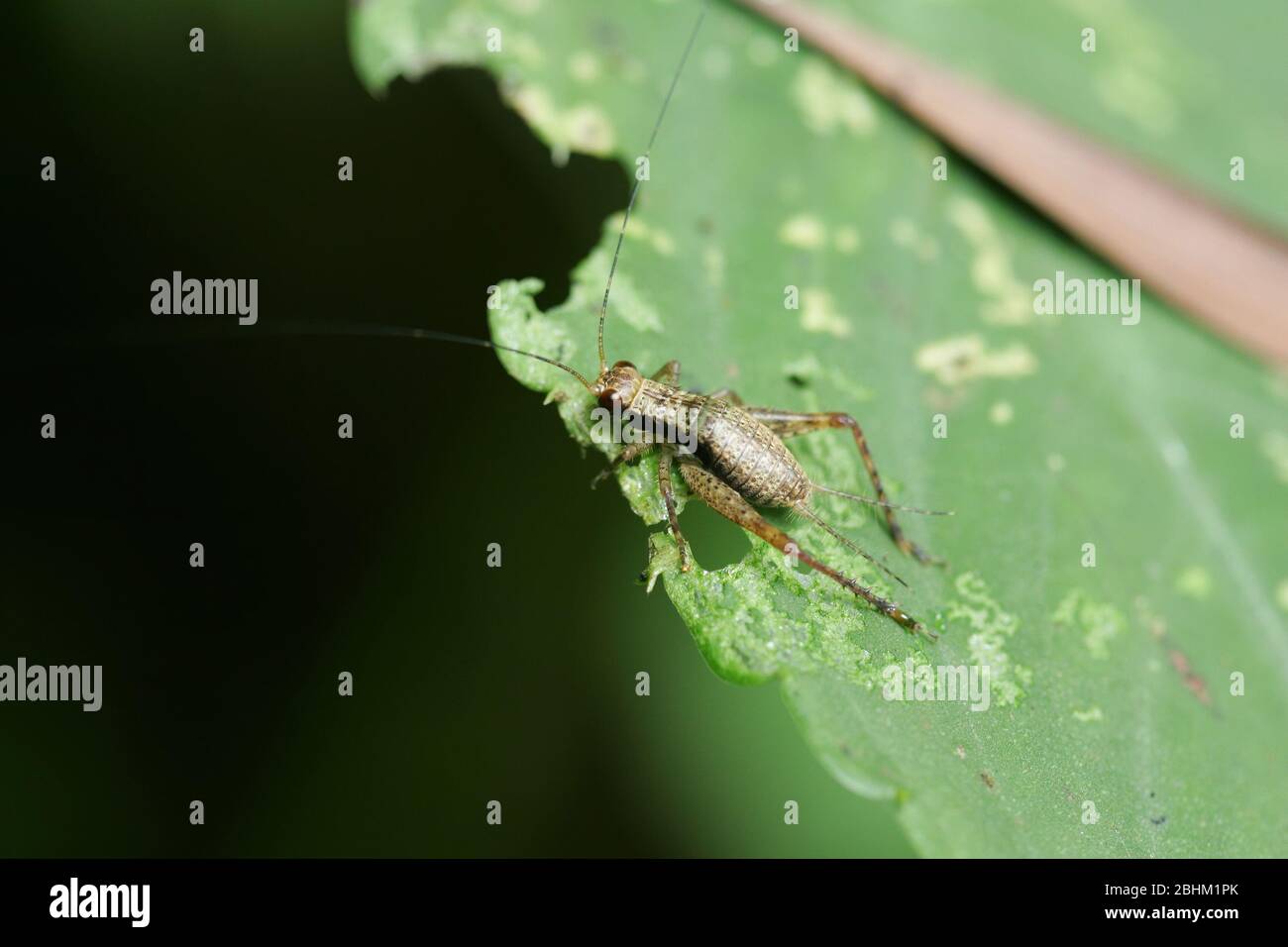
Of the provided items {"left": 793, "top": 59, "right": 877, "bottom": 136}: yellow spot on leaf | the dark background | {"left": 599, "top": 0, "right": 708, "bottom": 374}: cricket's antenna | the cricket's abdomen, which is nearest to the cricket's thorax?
the cricket's abdomen

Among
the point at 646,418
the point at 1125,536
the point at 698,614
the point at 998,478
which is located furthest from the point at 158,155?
the point at 1125,536

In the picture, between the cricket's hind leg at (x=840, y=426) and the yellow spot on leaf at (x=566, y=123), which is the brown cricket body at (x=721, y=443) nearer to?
the cricket's hind leg at (x=840, y=426)

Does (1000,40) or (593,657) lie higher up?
(1000,40)

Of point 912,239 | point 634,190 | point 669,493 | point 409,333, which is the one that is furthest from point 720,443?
point 409,333

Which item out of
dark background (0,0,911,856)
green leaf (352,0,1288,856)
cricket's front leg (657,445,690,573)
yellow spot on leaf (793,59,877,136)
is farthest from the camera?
yellow spot on leaf (793,59,877,136)

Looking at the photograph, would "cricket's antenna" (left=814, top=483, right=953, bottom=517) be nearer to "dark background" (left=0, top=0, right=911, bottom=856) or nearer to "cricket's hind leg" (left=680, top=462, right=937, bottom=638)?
"cricket's hind leg" (left=680, top=462, right=937, bottom=638)

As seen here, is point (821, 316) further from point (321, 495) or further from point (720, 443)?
point (321, 495)

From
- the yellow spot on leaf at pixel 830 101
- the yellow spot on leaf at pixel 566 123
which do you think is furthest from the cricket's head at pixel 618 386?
the yellow spot on leaf at pixel 830 101

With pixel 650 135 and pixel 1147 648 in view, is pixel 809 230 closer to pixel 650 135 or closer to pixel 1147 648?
pixel 650 135
